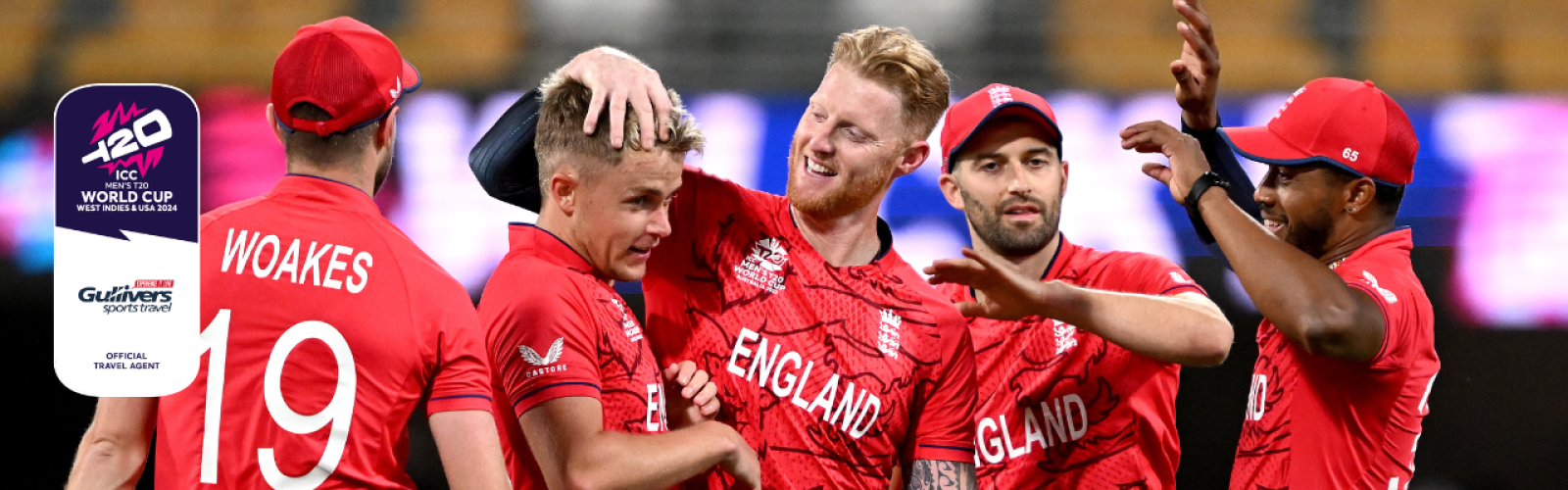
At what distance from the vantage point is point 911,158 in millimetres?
2881

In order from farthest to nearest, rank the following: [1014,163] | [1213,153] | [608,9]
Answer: [608,9] → [1213,153] → [1014,163]

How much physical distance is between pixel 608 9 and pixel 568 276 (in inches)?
134

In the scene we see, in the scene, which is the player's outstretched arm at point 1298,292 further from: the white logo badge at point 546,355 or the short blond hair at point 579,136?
the white logo badge at point 546,355

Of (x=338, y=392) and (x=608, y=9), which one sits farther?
(x=608, y=9)

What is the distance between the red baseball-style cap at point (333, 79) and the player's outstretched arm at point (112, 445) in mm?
553

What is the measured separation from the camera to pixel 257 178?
5.16 meters

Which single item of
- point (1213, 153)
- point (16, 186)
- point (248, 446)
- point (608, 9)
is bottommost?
point (248, 446)

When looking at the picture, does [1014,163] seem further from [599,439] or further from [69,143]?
[69,143]

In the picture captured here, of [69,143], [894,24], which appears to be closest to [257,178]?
[894,24]

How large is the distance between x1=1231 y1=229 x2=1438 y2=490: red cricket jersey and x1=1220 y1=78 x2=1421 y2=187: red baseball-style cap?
0.21m

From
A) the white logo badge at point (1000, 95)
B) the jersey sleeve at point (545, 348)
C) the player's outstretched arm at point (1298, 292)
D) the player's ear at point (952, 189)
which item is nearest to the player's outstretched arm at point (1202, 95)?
the player's outstretched arm at point (1298, 292)

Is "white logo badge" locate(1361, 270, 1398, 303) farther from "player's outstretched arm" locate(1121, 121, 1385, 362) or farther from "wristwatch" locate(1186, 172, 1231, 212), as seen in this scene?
"wristwatch" locate(1186, 172, 1231, 212)

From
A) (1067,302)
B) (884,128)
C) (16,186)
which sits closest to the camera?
(1067,302)

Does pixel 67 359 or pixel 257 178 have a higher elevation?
pixel 257 178
